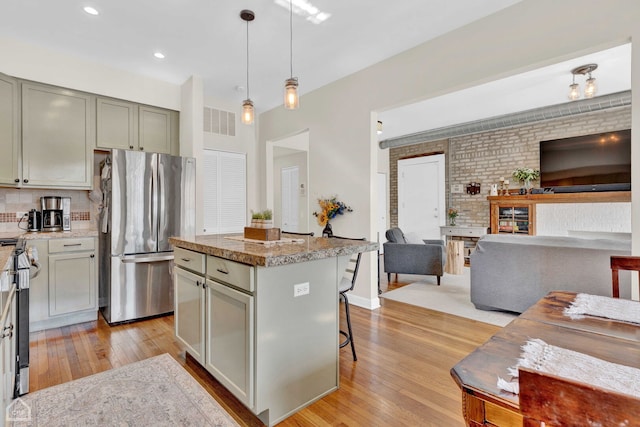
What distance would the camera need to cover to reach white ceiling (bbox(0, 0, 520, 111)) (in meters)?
2.64

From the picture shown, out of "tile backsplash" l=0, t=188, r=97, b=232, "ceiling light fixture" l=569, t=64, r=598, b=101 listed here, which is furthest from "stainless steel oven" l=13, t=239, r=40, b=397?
"ceiling light fixture" l=569, t=64, r=598, b=101

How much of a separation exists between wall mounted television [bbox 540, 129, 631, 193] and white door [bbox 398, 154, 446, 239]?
2.01 m

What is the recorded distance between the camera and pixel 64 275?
3.18 meters

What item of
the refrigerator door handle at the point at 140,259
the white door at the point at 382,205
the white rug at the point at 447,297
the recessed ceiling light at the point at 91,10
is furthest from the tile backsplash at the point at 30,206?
the white door at the point at 382,205

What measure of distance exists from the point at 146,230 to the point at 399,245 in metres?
3.48

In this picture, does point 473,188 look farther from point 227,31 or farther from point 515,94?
point 227,31

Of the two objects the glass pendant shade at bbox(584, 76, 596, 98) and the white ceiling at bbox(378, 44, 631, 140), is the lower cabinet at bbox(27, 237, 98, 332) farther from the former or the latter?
the glass pendant shade at bbox(584, 76, 596, 98)

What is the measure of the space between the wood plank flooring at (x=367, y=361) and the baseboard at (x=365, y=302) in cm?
10

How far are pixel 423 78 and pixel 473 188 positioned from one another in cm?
428

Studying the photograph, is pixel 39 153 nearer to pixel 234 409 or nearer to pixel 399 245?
pixel 234 409

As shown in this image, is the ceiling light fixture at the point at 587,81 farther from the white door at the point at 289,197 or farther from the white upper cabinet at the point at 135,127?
the white upper cabinet at the point at 135,127

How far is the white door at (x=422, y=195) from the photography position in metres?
7.20

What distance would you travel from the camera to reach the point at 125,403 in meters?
1.92

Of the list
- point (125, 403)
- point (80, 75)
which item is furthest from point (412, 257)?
point (80, 75)
